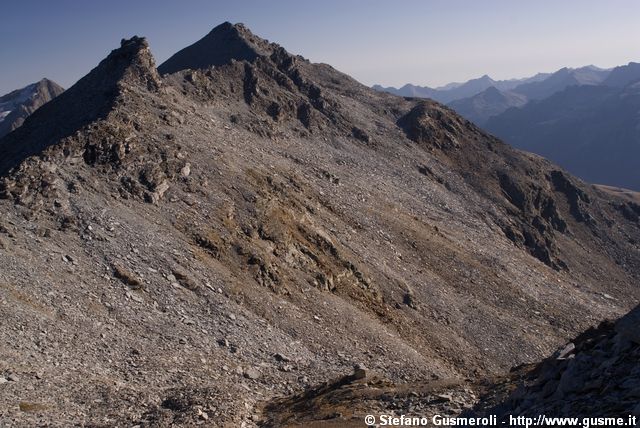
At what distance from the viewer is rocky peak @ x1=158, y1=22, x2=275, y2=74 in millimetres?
88250

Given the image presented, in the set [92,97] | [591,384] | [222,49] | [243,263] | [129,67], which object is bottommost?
[591,384]

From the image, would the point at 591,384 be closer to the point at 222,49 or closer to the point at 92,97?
the point at 92,97

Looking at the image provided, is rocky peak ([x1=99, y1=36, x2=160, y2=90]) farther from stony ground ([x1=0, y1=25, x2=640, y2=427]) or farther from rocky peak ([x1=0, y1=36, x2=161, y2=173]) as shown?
stony ground ([x1=0, y1=25, x2=640, y2=427])

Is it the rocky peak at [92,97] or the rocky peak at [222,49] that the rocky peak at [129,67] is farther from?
the rocky peak at [222,49]

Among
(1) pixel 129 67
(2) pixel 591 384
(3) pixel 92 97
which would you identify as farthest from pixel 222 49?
(2) pixel 591 384

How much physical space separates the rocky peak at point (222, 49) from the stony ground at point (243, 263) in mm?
13317

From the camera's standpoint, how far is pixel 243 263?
126ft

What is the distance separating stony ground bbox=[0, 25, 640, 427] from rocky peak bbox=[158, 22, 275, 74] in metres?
13.3

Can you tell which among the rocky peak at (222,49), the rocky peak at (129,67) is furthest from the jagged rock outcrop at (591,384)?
the rocky peak at (222,49)

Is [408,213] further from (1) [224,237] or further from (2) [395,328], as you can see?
(1) [224,237]

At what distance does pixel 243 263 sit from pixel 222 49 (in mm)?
65987

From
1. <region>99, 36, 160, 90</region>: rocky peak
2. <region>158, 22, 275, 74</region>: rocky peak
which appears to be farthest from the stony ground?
<region>158, 22, 275, 74</region>: rocky peak

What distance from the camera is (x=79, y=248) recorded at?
1258 inches

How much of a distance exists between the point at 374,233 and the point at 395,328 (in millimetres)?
12521
